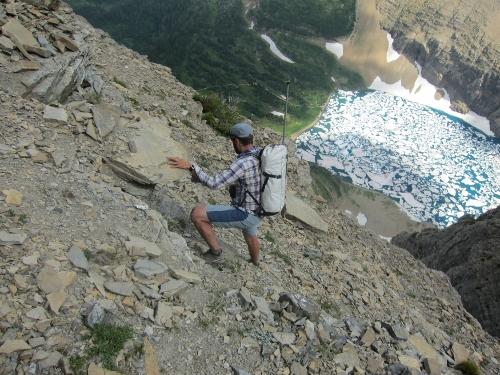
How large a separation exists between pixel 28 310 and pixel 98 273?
4.96 ft

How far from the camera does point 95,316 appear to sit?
7.26 m

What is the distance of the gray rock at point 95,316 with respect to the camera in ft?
23.6

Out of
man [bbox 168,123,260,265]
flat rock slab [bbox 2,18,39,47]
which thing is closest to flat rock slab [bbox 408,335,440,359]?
man [bbox 168,123,260,265]

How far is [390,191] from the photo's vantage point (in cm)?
16775

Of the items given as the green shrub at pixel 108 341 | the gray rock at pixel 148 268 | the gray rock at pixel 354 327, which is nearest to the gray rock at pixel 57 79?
the gray rock at pixel 148 268

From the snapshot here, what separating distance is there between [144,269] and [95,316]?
1.73 m

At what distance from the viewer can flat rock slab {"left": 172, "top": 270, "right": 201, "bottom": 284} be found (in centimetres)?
919

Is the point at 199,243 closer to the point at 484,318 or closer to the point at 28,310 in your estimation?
the point at 28,310

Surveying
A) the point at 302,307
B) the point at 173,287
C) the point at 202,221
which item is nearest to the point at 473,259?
the point at 302,307

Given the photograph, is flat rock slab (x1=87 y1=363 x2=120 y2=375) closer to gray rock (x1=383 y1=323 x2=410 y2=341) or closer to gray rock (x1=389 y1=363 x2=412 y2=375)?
gray rock (x1=389 y1=363 x2=412 y2=375)

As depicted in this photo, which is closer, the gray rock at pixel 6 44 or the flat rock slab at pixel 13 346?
the flat rock slab at pixel 13 346

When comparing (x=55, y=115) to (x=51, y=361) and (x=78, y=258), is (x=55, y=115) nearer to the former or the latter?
(x=78, y=258)

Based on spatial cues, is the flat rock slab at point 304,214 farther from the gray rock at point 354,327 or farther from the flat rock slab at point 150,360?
the flat rock slab at point 150,360

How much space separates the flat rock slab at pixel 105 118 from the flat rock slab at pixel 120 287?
624 cm
